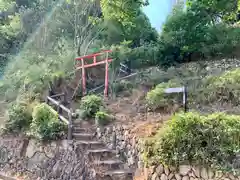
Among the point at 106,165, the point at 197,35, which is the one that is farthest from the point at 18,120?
the point at 197,35

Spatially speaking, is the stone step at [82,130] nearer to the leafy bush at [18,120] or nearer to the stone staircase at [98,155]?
the stone staircase at [98,155]

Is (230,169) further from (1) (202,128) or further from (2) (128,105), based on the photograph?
(2) (128,105)

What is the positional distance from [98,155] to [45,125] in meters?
1.92

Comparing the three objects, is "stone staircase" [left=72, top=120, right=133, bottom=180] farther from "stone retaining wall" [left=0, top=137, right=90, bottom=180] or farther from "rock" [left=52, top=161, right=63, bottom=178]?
"rock" [left=52, top=161, right=63, bottom=178]

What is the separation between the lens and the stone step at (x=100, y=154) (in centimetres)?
729

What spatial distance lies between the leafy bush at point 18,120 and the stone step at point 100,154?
2.94m

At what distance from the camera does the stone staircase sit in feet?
21.9

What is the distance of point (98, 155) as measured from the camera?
7.37m

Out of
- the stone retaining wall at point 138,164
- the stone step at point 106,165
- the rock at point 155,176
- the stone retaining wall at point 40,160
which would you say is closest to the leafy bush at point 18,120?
the stone retaining wall at point 40,160

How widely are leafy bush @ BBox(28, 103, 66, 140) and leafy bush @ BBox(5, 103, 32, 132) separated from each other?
74 cm

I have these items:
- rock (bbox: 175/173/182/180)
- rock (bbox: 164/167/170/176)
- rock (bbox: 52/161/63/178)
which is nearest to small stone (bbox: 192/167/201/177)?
rock (bbox: 175/173/182/180)

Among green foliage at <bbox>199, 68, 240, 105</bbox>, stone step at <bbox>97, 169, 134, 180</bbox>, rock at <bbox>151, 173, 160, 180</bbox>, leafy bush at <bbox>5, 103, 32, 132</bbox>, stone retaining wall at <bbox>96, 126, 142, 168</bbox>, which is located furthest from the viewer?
leafy bush at <bbox>5, 103, 32, 132</bbox>

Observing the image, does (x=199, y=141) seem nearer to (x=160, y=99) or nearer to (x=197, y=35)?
(x=160, y=99)

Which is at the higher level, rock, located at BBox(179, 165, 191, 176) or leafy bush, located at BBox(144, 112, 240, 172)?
leafy bush, located at BBox(144, 112, 240, 172)
